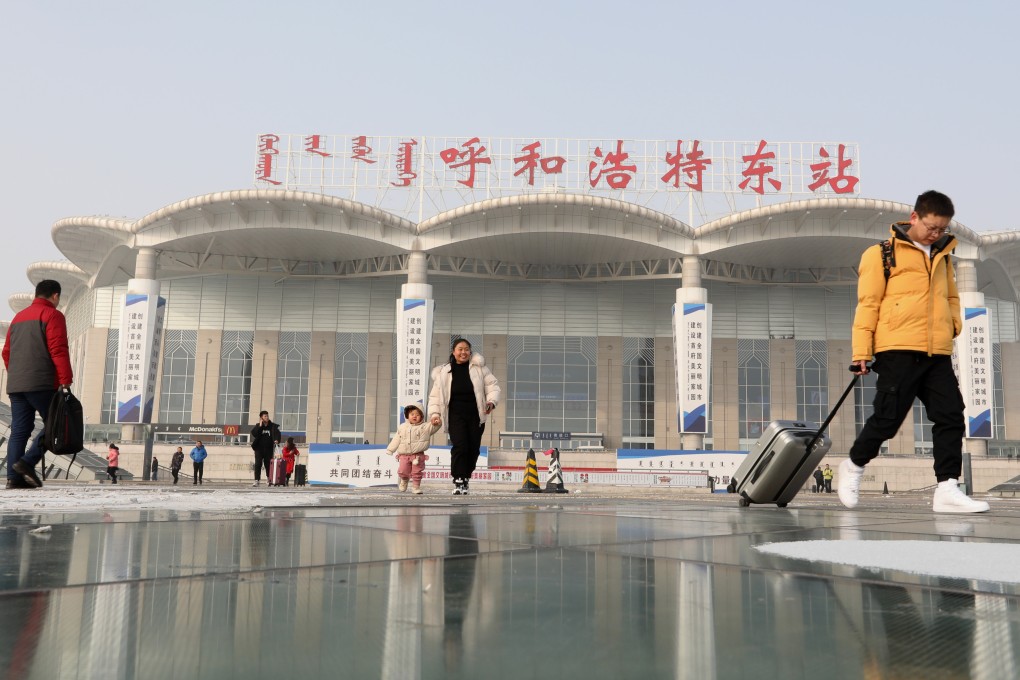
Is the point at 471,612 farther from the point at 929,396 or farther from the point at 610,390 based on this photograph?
the point at 610,390

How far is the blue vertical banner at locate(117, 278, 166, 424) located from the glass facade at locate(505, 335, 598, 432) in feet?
56.9

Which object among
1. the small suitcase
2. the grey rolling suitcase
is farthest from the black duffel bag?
the small suitcase

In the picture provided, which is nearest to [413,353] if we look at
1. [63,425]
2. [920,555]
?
[63,425]

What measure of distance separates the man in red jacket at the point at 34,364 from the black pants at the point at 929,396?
6.53 metres

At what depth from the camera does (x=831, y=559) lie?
2.58 meters

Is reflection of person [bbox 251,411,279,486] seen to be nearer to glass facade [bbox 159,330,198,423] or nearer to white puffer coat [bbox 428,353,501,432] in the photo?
white puffer coat [bbox 428,353,501,432]

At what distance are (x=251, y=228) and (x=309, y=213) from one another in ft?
8.46

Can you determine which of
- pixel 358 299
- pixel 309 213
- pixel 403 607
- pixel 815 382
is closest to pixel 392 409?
pixel 358 299

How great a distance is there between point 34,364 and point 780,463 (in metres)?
6.47

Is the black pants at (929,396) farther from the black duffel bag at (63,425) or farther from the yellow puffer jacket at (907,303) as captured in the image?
the black duffel bag at (63,425)

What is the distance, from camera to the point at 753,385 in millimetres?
43094

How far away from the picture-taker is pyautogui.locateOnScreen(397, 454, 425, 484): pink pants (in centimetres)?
1026

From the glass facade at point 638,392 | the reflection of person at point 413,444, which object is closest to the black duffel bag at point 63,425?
the reflection of person at point 413,444

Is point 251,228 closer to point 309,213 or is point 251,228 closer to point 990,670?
point 309,213
